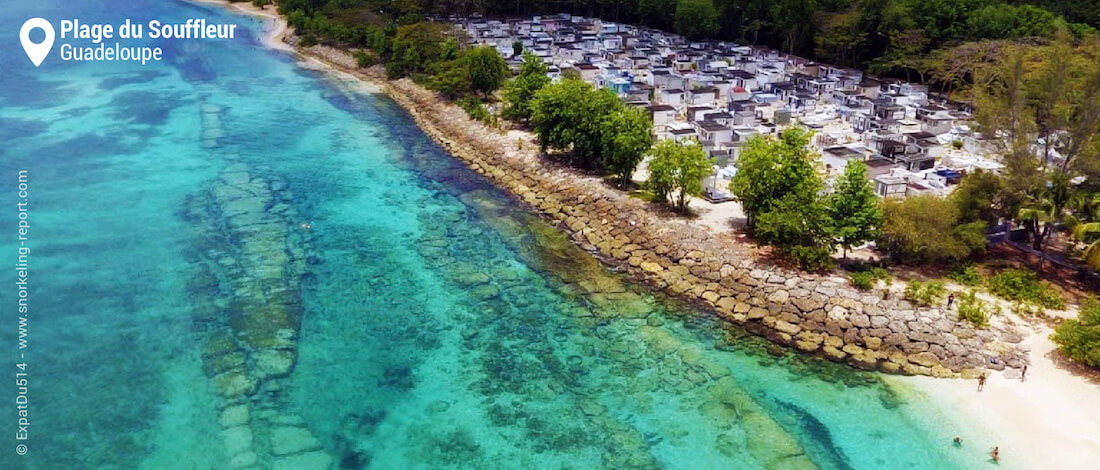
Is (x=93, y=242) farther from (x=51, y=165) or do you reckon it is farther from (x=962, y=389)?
(x=962, y=389)

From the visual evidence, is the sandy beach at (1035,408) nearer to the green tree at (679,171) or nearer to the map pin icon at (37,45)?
the green tree at (679,171)

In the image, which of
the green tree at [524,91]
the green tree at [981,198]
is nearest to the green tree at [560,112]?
the green tree at [524,91]

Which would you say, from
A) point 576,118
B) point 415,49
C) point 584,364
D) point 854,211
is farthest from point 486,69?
point 584,364

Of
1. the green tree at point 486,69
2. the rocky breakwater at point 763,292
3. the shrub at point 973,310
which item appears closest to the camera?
the rocky breakwater at point 763,292

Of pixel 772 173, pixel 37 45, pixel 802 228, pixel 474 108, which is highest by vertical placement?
pixel 37 45

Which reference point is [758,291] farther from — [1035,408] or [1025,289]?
[1035,408]

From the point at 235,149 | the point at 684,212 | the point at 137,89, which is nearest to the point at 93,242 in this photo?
the point at 235,149
